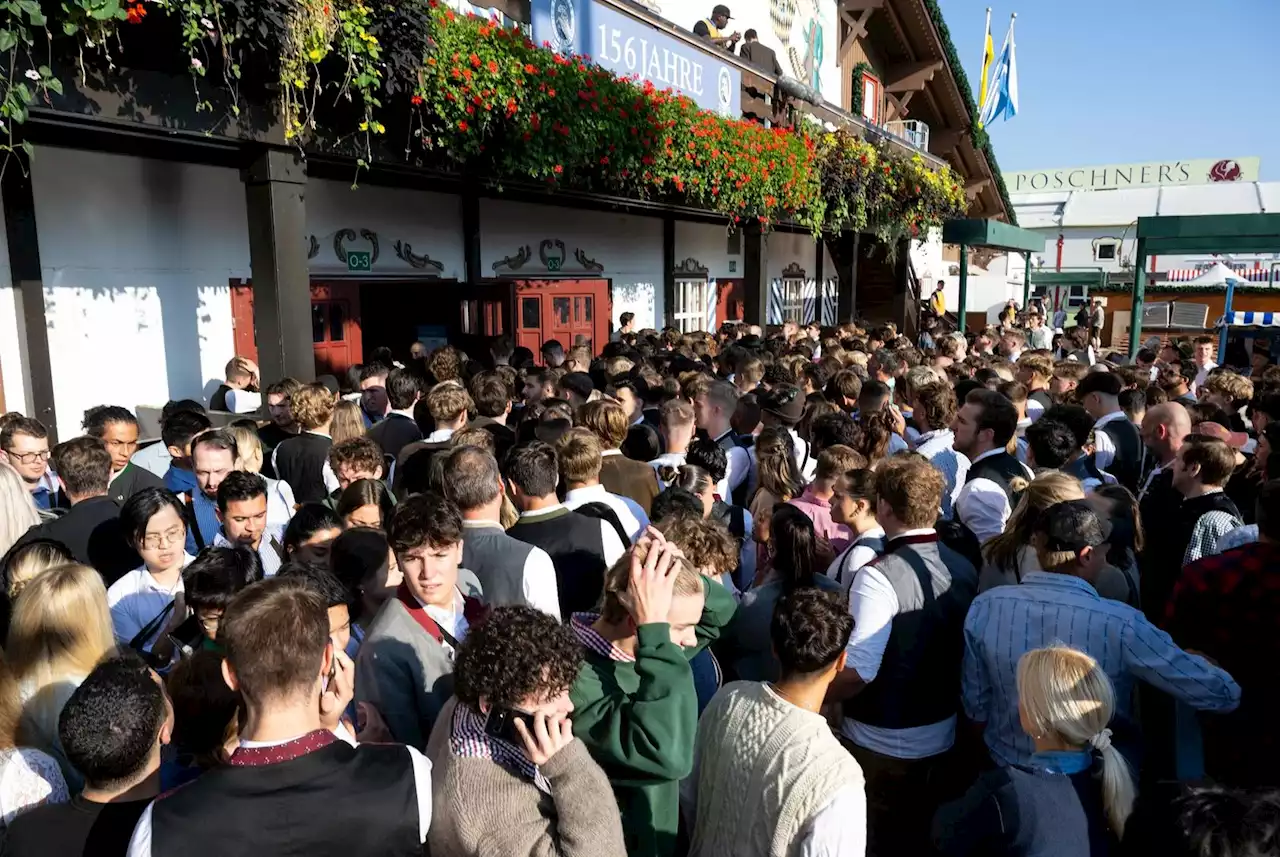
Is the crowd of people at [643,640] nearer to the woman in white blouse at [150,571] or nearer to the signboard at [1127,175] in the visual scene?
the woman in white blouse at [150,571]

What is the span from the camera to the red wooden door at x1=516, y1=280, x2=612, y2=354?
11086 millimetres

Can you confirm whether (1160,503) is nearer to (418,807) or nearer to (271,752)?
(418,807)

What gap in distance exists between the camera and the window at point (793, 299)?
56.0 ft

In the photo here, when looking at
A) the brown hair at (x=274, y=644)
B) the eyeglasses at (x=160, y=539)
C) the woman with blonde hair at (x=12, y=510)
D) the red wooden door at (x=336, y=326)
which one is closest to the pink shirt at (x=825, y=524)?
the brown hair at (x=274, y=644)

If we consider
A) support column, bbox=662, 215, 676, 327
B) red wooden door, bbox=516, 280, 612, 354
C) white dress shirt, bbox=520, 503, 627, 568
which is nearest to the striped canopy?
support column, bbox=662, 215, 676, 327

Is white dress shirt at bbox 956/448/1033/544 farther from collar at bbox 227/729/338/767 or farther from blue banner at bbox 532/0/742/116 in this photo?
blue banner at bbox 532/0/742/116

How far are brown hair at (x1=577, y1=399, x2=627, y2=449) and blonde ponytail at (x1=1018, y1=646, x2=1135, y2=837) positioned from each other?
265 cm

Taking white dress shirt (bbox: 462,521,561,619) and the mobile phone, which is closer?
the mobile phone

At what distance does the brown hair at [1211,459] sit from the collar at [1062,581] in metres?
1.56

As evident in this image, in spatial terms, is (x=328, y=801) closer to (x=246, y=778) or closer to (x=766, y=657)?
(x=246, y=778)

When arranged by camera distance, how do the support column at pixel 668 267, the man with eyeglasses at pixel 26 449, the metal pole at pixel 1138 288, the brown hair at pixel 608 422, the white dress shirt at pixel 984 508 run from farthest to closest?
the support column at pixel 668 267 < the metal pole at pixel 1138 288 < the brown hair at pixel 608 422 < the man with eyeglasses at pixel 26 449 < the white dress shirt at pixel 984 508

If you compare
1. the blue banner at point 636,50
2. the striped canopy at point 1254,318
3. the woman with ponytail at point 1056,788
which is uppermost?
the blue banner at point 636,50

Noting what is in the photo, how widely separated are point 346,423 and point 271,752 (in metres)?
3.46

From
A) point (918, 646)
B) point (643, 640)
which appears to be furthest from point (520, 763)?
point (918, 646)
